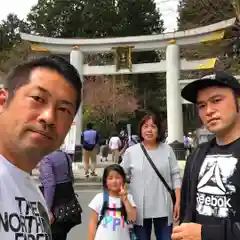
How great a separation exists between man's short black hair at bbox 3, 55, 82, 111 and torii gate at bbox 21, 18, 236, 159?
39.7 ft

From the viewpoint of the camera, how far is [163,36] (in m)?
13.5

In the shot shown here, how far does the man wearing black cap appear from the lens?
1677 millimetres

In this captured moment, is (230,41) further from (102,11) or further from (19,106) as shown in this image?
(102,11)

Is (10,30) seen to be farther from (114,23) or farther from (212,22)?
(212,22)

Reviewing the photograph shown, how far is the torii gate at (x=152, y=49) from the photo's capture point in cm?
1345

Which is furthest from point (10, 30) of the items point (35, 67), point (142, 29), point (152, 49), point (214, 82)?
point (35, 67)

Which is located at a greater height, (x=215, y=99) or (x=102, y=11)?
(x=102, y=11)

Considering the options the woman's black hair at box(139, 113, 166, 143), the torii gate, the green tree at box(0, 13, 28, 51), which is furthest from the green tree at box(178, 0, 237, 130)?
the green tree at box(0, 13, 28, 51)

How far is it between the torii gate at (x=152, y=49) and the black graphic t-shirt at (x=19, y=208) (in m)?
12.2

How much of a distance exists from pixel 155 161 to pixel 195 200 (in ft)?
4.49

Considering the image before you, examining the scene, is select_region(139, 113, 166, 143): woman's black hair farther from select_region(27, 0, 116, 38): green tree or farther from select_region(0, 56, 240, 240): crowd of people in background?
select_region(27, 0, 116, 38): green tree

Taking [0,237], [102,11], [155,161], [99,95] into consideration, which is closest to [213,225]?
[0,237]

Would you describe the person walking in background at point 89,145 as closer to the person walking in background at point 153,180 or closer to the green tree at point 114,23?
the person walking in background at point 153,180

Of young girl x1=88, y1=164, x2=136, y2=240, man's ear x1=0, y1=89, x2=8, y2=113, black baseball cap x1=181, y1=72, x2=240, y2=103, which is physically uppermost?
black baseball cap x1=181, y1=72, x2=240, y2=103
